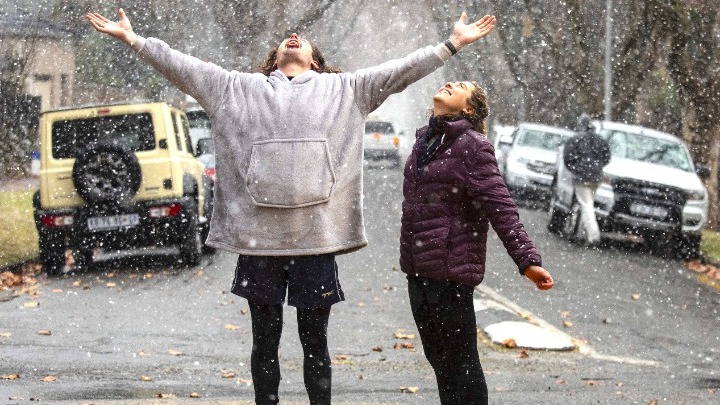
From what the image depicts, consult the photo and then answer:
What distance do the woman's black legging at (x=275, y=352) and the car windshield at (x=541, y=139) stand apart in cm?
2272

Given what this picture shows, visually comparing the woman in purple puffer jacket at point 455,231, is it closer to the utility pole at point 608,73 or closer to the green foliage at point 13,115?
the green foliage at point 13,115

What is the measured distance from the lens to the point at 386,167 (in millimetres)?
45281

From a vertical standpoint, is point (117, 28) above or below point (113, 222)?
above

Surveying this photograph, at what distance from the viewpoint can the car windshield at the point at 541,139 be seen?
27.9 metres

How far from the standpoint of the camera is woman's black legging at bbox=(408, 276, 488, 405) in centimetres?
537

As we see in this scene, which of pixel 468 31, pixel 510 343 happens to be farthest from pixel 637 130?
pixel 468 31

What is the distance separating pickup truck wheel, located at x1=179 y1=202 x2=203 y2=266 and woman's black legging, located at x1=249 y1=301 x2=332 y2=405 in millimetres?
9952

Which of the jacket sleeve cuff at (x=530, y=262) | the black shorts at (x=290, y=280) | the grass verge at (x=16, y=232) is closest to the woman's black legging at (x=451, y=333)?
the jacket sleeve cuff at (x=530, y=262)

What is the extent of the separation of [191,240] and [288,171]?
414 inches

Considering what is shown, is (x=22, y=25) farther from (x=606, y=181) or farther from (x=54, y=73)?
A: (x=606, y=181)

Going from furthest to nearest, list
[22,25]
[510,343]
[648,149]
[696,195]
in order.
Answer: [22,25], [648,149], [696,195], [510,343]

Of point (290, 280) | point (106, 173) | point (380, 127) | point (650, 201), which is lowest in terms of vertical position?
point (380, 127)

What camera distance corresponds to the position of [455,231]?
5344mm

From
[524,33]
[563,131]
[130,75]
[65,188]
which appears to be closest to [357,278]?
[65,188]
